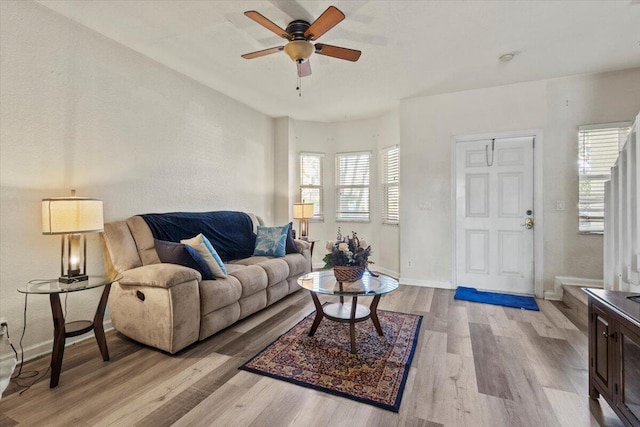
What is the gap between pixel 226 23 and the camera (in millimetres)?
2607

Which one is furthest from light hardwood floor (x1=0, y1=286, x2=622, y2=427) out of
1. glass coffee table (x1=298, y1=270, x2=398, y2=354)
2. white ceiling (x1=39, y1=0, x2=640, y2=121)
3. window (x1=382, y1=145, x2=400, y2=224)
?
white ceiling (x1=39, y1=0, x2=640, y2=121)

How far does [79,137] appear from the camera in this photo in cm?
267

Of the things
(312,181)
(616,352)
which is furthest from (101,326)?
(312,181)

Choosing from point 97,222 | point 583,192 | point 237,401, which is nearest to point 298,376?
point 237,401

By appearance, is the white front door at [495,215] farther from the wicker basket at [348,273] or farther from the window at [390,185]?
the wicker basket at [348,273]

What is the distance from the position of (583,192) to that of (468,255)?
1509 millimetres

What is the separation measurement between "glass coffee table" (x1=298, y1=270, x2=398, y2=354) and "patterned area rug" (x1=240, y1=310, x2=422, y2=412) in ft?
0.40

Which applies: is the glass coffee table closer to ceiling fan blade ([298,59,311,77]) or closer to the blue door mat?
the blue door mat

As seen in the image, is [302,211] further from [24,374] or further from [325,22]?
[24,374]

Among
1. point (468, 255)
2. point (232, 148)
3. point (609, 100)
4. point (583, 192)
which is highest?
point (609, 100)

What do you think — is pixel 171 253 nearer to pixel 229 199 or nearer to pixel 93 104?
pixel 93 104

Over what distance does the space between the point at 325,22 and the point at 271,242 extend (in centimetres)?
261

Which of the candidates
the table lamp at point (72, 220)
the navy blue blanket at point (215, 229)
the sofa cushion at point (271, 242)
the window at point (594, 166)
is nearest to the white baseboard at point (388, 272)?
the sofa cushion at point (271, 242)

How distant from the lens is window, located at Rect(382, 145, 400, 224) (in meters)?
5.00
